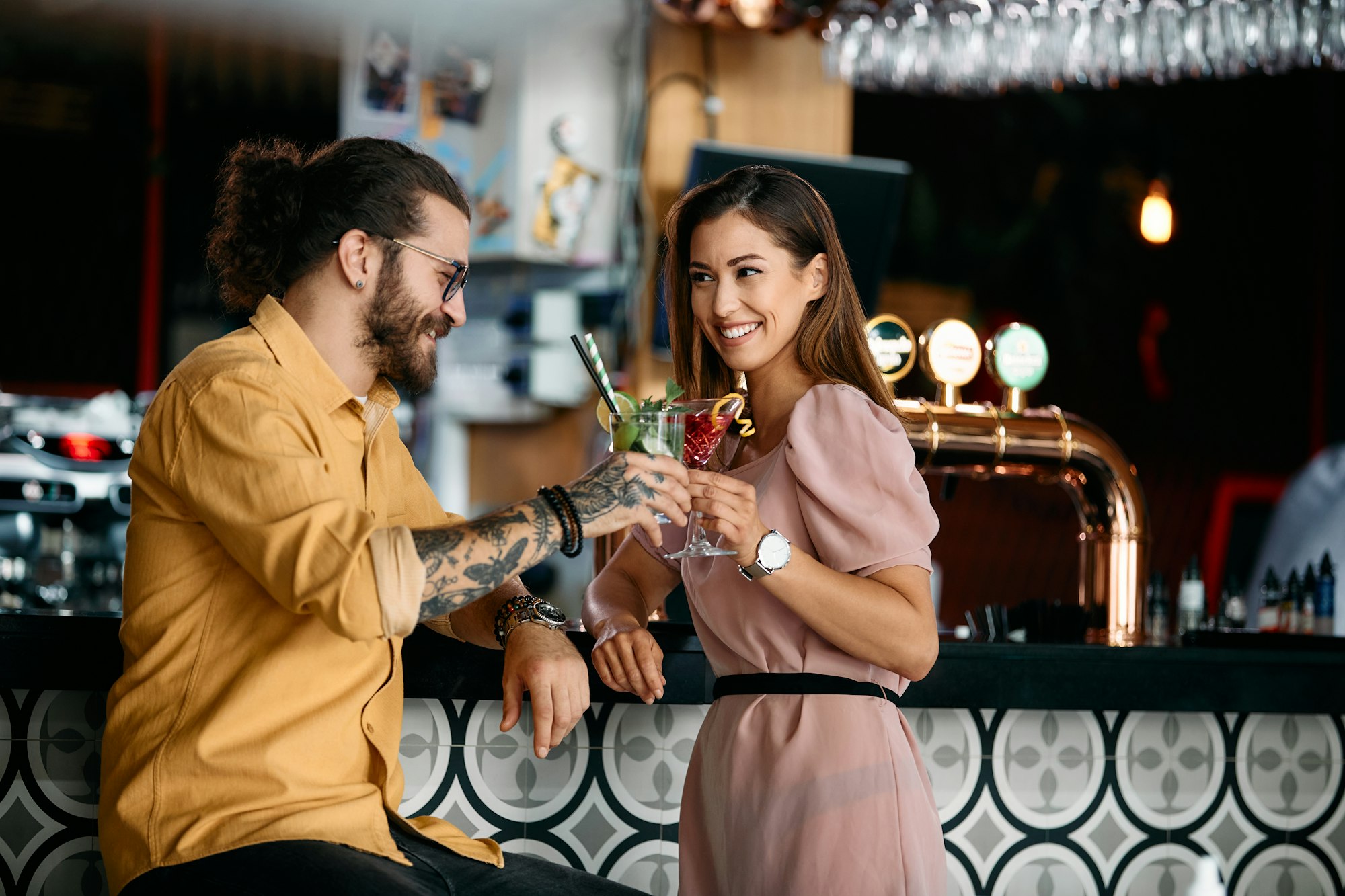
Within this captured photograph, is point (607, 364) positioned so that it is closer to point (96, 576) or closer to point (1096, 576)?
point (96, 576)

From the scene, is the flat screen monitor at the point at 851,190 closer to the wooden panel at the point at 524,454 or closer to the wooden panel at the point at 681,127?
the wooden panel at the point at 681,127

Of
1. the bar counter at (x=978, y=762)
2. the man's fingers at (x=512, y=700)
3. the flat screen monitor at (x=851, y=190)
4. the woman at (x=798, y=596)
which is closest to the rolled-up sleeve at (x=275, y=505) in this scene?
the man's fingers at (x=512, y=700)

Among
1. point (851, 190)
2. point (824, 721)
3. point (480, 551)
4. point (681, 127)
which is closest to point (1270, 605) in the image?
point (824, 721)

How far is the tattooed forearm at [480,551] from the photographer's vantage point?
1445 mm

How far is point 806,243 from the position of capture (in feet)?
6.01

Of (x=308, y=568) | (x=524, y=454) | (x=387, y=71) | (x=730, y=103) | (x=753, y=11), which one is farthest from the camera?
(x=730, y=103)

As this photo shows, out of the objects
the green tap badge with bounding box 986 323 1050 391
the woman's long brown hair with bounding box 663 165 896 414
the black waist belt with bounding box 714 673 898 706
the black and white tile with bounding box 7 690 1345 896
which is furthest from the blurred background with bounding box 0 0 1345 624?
the black waist belt with bounding box 714 673 898 706

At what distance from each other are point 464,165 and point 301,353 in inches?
127

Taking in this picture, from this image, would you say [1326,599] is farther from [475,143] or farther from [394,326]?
[475,143]

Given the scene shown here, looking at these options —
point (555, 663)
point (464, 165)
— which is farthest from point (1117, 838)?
point (464, 165)

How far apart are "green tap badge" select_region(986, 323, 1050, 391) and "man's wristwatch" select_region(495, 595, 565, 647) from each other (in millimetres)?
1199

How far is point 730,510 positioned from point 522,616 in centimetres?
38

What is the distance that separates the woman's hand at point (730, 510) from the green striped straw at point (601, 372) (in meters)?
0.15

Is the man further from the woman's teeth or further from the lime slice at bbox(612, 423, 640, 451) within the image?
the woman's teeth
